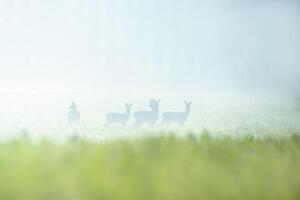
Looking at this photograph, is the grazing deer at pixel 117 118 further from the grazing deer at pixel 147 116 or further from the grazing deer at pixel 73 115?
the grazing deer at pixel 73 115

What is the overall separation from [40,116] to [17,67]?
36 centimetres

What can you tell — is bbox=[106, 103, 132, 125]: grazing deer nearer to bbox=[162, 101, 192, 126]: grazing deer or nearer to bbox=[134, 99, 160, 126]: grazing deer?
bbox=[134, 99, 160, 126]: grazing deer

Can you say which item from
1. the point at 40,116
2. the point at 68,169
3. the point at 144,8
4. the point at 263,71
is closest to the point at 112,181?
the point at 68,169

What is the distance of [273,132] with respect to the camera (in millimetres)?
3324

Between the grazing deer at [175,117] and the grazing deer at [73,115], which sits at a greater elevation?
the grazing deer at [73,115]

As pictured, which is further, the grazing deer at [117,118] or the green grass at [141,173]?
the grazing deer at [117,118]

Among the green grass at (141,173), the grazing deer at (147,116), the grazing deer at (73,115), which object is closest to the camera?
the green grass at (141,173)

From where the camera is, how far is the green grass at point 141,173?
1.21 meters

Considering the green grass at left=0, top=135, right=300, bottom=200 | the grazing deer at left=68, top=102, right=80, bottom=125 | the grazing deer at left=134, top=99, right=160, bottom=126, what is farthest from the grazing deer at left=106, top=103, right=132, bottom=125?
the green grass at left=0, top=135, right=300, bottom=200

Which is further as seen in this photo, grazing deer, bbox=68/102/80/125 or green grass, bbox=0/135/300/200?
grazing deer, bbox=68/102/80/125

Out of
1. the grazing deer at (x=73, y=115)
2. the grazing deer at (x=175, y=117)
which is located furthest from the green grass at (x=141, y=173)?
the grazing deer at (x=175, y=117)

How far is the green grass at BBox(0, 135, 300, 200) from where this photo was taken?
1.21 metres

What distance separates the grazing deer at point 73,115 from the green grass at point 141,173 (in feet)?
3.80

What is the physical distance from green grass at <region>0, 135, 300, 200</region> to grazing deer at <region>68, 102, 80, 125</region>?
45.6 inches
